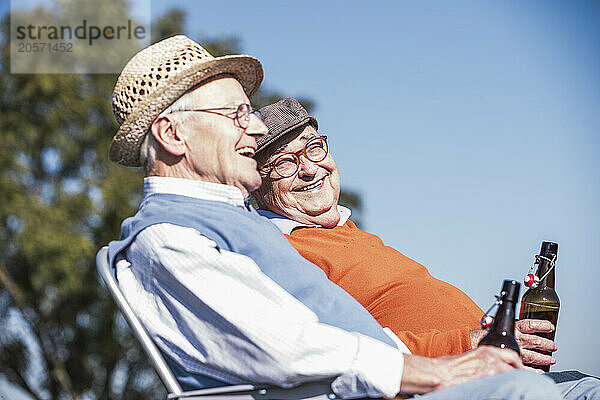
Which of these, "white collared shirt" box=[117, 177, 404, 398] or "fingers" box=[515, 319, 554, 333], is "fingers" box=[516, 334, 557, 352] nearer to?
"fingers" box=[515, 319, 554, 333]

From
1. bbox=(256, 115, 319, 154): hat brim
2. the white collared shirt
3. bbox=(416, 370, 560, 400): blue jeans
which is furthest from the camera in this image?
bbox=(256, 115, 319, 154): hat brim

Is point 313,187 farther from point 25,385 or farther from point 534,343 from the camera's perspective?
point 25,385

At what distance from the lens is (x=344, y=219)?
3984 mm

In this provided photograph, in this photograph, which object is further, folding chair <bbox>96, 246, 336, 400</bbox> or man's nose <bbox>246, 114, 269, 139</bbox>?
man's nose <bbox>246, 114, 269, 139</bbox>

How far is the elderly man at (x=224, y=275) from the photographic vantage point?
6.73 ft

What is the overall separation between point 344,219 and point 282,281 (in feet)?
5.45

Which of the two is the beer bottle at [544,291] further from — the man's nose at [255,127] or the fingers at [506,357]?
the man's nose at [255,127]

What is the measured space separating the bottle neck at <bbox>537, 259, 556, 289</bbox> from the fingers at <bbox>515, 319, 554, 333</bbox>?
22 cm

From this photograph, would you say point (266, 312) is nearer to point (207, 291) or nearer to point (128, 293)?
point (207, 291)

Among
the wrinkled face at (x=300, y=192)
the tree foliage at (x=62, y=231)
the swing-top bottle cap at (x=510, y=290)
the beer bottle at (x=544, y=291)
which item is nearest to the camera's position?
the swing-top bottle cap at (x=510, y=290)

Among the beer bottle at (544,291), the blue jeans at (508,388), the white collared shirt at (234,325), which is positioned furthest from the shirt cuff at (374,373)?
the beer bottle at (544,291)

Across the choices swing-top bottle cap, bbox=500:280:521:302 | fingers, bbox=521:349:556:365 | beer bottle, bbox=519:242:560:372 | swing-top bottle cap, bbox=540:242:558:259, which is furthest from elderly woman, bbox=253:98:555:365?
swing-top bottle cap, bbox=500:280:521:302

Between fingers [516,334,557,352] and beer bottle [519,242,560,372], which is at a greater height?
beer bottle [519,242,560,372]

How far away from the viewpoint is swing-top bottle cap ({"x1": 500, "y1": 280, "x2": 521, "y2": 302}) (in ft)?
7.97
